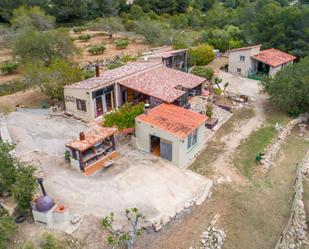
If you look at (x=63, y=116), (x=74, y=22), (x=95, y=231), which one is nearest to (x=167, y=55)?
(x=63, y=116)

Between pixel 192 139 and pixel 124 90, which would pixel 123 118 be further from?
pixel 124 90

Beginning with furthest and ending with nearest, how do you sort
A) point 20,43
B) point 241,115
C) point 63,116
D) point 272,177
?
point 20,43
point 241,115
point 63,116
point 272,177

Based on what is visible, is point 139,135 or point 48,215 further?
point 139,135

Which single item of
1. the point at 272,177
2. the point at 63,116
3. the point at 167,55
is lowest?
the point at 272,177

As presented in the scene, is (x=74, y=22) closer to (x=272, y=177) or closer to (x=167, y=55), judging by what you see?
(x=167, y=55)

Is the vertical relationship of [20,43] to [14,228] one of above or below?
above
